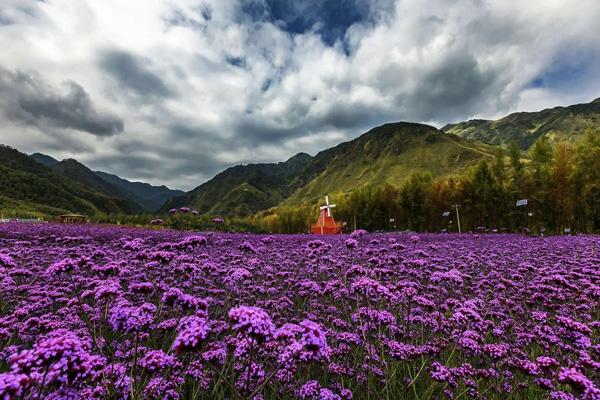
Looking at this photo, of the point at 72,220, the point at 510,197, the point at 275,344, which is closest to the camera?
the point at 275,344

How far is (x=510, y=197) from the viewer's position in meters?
59.6

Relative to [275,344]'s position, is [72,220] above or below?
above

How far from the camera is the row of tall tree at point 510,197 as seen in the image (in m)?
48.7

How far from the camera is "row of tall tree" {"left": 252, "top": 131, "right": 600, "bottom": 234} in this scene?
48.7 metres

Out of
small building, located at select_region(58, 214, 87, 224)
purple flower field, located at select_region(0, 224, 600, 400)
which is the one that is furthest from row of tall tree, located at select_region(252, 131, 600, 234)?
purple flower field, located at select_region(0, 224, 600, 400)

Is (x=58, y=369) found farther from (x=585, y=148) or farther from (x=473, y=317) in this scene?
(x=585, y=148)

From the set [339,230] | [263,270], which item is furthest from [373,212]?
[263,270]

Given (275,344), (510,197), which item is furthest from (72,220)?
(510,197)

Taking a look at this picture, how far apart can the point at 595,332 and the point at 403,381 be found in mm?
5078

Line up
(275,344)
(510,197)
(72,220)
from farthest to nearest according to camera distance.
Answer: (510,197)
(72,220)
(275,344)

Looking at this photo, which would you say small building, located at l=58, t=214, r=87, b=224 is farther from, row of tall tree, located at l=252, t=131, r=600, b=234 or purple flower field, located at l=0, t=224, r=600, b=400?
row of tall tree, located at l=252, t=131, r=600, b=234

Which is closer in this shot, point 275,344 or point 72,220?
point 275,344

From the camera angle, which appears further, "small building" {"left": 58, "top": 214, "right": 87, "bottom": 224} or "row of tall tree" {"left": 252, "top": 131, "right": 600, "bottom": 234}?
"row of tall tree" {"left": 252, "top": 131, "right": 600, "bottom": 234}

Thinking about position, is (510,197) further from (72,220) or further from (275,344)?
(72,220)
